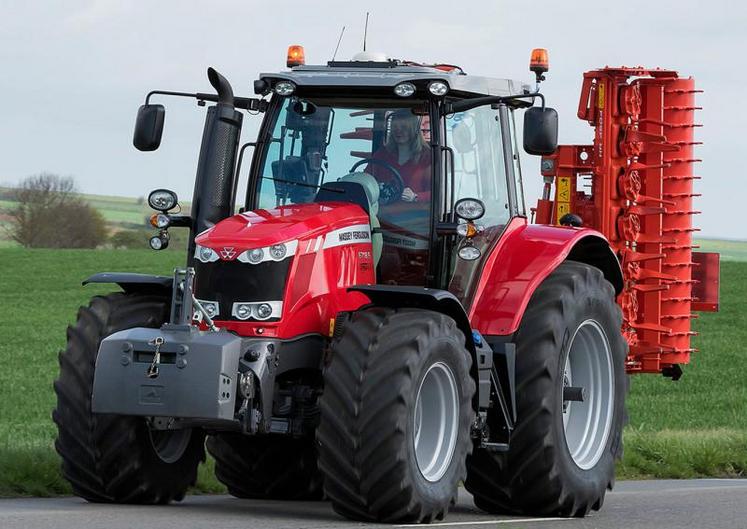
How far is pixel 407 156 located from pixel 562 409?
1.78 m

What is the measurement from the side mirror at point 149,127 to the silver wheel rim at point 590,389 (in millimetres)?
3011

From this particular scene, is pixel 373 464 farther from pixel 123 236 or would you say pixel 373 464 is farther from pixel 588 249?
pixel 123 236

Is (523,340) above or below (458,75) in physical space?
below

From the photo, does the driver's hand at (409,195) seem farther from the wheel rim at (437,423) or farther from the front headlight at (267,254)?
the wheel rim at (437,423)

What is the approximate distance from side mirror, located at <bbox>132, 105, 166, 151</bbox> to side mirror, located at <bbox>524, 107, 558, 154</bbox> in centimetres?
204

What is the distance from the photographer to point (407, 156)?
943cm

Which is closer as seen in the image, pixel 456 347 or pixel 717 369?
pixel 456 347

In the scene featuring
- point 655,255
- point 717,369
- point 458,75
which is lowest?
point 717,369

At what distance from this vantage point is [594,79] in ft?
46.6

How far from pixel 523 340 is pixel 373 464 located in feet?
5.74

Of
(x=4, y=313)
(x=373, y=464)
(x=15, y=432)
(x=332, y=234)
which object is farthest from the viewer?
(x=4, y=313)

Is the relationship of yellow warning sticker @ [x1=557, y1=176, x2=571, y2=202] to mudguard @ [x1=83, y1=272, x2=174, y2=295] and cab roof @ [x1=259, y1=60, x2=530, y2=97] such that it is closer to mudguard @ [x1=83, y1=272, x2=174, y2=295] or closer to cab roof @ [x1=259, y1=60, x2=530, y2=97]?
cab roof @ [x1=259, y1=60, x2=530, y2=97]

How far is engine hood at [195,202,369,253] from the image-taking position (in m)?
8.75

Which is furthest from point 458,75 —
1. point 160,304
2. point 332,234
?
point 160,304
